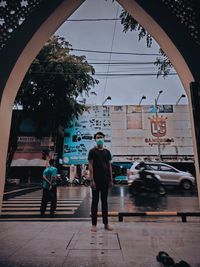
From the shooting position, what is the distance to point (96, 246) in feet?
9.21

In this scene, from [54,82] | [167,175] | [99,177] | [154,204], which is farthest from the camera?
[54,82]

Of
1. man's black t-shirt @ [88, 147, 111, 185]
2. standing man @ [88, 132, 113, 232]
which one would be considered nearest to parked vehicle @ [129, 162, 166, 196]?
standing man @ [88, 132, 113, 232]

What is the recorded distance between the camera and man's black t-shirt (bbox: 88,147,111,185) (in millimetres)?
3814

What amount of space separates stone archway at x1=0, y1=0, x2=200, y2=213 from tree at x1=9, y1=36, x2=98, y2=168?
13.3 meters

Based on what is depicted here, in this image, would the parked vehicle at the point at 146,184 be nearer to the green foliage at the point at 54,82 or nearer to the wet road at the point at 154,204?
the wet road at the point at 154,204

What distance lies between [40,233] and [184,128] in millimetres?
19588

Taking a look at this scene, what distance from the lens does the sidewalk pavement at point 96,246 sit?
2273 millimetres

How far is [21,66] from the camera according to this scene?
2.87 metres

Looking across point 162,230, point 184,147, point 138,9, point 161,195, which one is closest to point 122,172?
point 184,147

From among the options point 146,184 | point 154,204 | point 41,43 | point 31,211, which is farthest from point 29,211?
point 146,184

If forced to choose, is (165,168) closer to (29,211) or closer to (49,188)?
(49,188)

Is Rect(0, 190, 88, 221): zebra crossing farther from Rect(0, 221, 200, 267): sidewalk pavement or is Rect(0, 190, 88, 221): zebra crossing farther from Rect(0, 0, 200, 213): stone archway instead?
Rect(0, 0, 200, 213): stone archway

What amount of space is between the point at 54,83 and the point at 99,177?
1451cm

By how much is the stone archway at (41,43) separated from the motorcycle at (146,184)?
8.68 metres
